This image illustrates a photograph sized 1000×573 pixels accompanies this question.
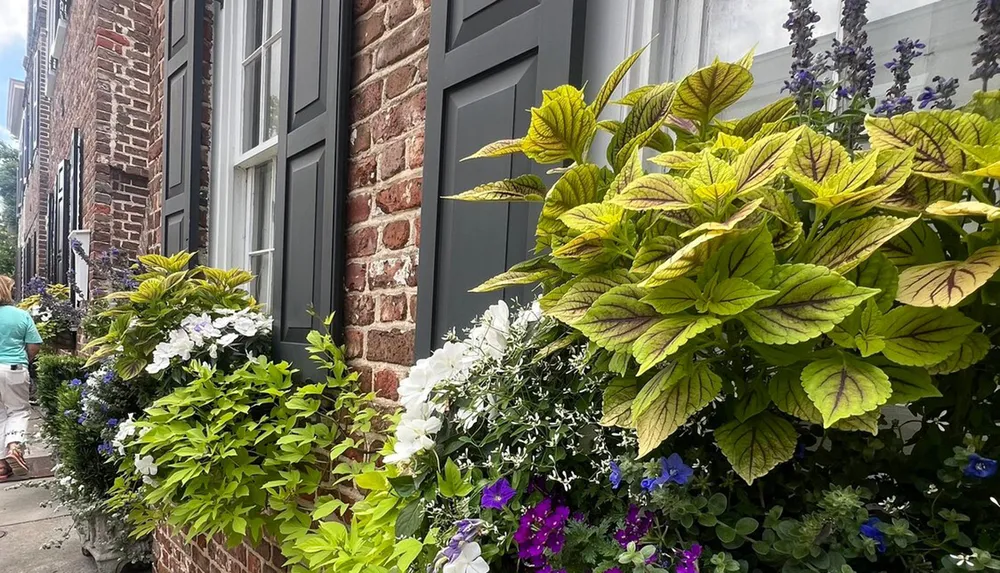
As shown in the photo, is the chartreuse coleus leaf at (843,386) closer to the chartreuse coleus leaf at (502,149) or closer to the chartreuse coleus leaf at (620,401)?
the chartreuse coleus leaf at (620,401)

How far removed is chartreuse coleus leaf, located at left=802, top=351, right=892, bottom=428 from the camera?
44 centimetres

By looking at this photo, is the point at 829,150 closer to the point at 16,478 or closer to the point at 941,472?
the point at 941,472

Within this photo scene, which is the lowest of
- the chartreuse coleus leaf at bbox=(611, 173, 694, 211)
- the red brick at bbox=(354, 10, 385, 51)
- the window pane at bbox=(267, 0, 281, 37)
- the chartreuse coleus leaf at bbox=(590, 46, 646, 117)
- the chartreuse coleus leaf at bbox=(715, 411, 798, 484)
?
the chartreuse coleus leaf at bbox=(715, 411, 798, 484)

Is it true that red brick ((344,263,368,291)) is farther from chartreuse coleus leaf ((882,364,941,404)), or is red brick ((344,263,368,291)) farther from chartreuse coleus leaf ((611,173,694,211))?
chartreuse coleus leaf ((882,364,941,404))

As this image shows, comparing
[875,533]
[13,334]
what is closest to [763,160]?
[875,533]

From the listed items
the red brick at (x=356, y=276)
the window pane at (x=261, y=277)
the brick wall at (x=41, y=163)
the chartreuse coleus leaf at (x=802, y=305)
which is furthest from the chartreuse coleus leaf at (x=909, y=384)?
the brick wall at (x=41, y=163)

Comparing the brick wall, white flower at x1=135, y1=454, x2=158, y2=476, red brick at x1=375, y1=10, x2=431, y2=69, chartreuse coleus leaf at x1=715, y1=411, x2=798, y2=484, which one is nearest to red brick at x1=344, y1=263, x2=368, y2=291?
red brick at x1=375, y1=10, x2=431, y2=69

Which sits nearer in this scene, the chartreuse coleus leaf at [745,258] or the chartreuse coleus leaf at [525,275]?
the chartreuse coleus leaf at [745,258]

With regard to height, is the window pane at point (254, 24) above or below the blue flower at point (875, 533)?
above

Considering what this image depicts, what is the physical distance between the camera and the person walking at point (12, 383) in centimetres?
486

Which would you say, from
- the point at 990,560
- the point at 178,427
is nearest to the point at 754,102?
the point at 990,560

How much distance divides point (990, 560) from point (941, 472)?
0.37ft

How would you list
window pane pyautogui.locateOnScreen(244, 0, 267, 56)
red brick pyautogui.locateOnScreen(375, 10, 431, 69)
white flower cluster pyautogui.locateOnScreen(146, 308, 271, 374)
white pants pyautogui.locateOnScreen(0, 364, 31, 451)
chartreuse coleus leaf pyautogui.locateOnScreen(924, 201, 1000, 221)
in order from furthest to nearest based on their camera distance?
white pants pyautogui.locateOnScreen(0, 364, 31, 451) → window pane pyautogui.locateOnScreen(244, 0, 267, 56) → white flower cluster pyautogui.locateOnScreen(146, 308, 271, 374) → red brick pyautogui.locateOnScreen(375, 10, 431, 69) → chartreuse coleus leaf pyautogui.locateOnScreen(924, 201, 1000, 221)

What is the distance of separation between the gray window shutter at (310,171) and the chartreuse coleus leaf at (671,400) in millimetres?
1372
